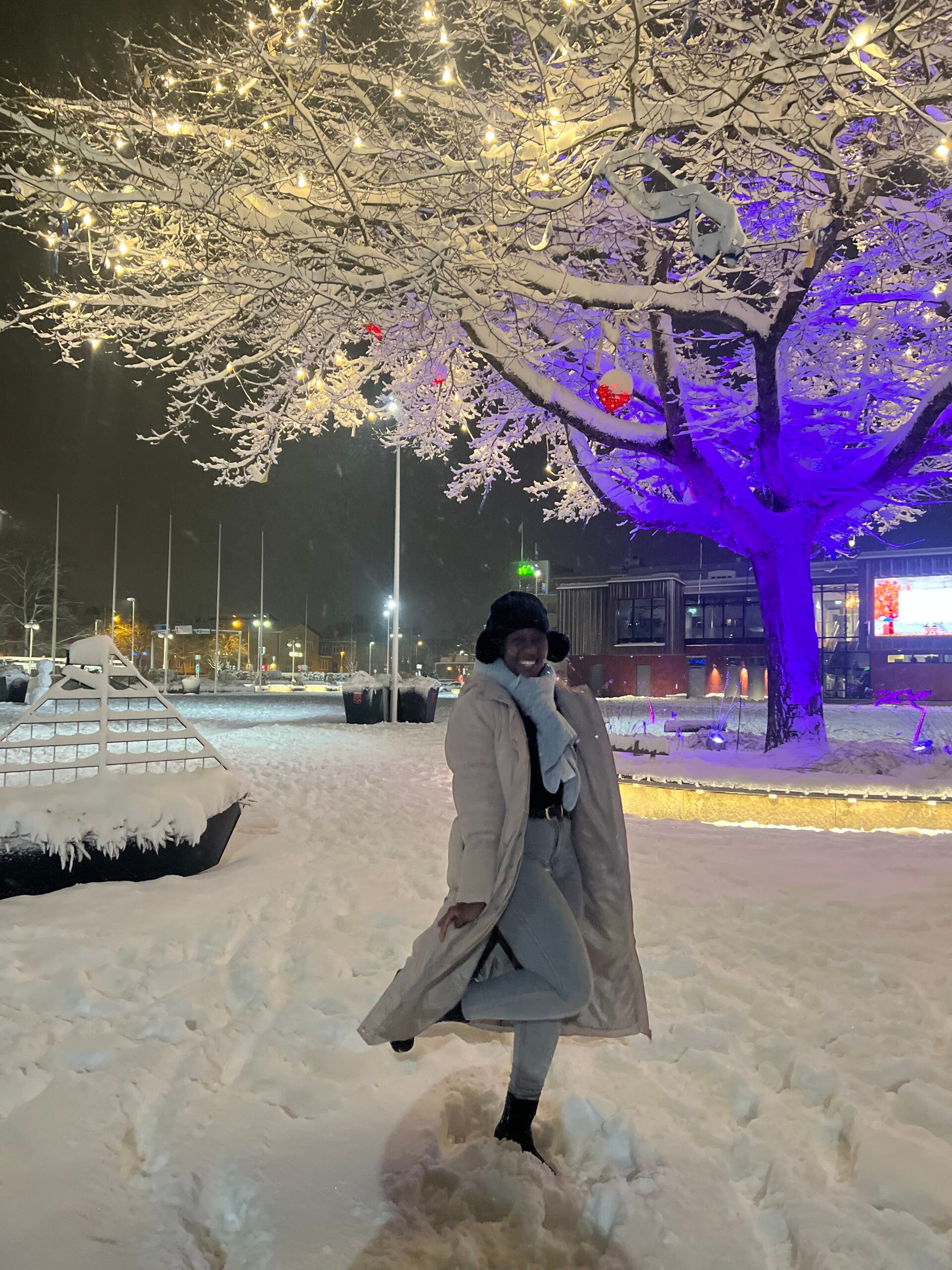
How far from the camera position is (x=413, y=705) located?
2195cm

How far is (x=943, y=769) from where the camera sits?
8719 millimetres

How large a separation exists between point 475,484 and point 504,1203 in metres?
14.1

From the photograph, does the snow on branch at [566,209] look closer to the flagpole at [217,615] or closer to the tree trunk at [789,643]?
→ the tree trunk at [789,643]

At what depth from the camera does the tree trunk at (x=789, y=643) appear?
10477mm

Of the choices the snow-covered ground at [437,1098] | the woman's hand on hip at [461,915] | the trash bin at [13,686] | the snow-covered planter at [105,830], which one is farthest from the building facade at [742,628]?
the woman's hand on hip at [461,915]

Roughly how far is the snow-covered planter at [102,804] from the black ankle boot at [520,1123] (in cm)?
354

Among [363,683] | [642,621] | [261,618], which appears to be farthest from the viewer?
[261,618]

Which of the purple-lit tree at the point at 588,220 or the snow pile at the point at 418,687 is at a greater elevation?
the purple-lit tree at the point at 588,220

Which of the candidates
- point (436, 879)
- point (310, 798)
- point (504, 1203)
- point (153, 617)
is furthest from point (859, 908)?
point (153, 617)

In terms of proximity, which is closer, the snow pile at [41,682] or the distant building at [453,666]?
the snow pile at [41,682]

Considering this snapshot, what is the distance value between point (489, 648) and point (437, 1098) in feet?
5.51

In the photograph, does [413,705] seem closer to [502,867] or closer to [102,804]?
[102,804]

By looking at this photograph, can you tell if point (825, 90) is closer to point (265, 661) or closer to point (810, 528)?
point (810, 528)

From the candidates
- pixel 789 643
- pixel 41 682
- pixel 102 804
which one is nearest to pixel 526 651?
pixel 102 804
